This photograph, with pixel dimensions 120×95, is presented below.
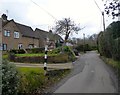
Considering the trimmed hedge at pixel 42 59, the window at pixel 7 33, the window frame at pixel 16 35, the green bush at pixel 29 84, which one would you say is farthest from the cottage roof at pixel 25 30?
the green bush at pixel 29 84

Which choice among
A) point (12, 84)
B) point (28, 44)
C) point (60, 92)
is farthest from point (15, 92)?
point (28, 44)

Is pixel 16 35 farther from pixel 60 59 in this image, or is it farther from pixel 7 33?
pixel 60 59

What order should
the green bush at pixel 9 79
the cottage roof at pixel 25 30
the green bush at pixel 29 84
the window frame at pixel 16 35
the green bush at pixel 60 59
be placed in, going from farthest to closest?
the cottage roof at pixel 25 30 → the window frame at pixel 16 35 → the green bush at pixel 60 59 → the green bush at pixel 29 84 → the green bush at pixel 9 79

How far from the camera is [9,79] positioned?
7328 millimetres

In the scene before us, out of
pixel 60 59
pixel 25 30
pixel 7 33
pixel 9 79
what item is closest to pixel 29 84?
pixel 9 79

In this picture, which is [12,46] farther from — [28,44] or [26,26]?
[26,26]

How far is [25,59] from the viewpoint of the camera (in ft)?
92.3

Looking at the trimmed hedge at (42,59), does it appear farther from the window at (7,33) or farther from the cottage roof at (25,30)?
the cottage roof at (25,30)

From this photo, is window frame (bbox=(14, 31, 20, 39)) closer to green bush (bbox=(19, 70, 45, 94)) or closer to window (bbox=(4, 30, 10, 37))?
window (bbox=(4, 30, 10, 37))

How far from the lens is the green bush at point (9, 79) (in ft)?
23.3

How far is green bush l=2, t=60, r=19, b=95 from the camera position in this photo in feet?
23.3

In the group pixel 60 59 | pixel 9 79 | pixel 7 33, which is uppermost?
pixel 7 33

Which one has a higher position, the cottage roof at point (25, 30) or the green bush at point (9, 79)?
the cottage roof at point (25, 30)

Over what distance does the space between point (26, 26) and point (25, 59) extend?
90.3ft
